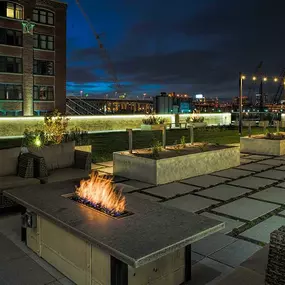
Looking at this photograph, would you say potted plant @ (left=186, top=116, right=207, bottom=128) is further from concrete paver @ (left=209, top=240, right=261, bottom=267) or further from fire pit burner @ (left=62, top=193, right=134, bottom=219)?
fire pit burner @ (left=62, top=193, right=134, bottom=219)

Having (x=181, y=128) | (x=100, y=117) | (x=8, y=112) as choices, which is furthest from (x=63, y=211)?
(x=8, y=112)

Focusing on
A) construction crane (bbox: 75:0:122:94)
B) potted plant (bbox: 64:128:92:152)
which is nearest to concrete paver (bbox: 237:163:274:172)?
potted plant (bbox: 64:128:92:152)

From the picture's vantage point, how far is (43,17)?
1511 inches

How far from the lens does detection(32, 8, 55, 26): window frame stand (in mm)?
37625

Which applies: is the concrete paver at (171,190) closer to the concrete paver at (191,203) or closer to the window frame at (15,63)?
the concrete paver at (191,203)

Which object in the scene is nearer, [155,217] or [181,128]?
[155,217]

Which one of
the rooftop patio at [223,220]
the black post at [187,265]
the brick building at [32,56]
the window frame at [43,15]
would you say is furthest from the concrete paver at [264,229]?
the window frame at [43,15]

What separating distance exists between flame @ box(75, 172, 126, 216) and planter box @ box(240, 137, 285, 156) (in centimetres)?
945

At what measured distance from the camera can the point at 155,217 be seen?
3.74m

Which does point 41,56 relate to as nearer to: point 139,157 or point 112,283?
point 139,157

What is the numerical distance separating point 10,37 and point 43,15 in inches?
190

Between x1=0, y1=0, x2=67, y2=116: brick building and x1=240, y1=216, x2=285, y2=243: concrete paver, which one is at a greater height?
x1=0, y1=0, x2=67, y2=116: brick building

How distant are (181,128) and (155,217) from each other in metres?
23.5

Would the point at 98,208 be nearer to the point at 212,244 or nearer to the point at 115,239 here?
the point at 115,239
